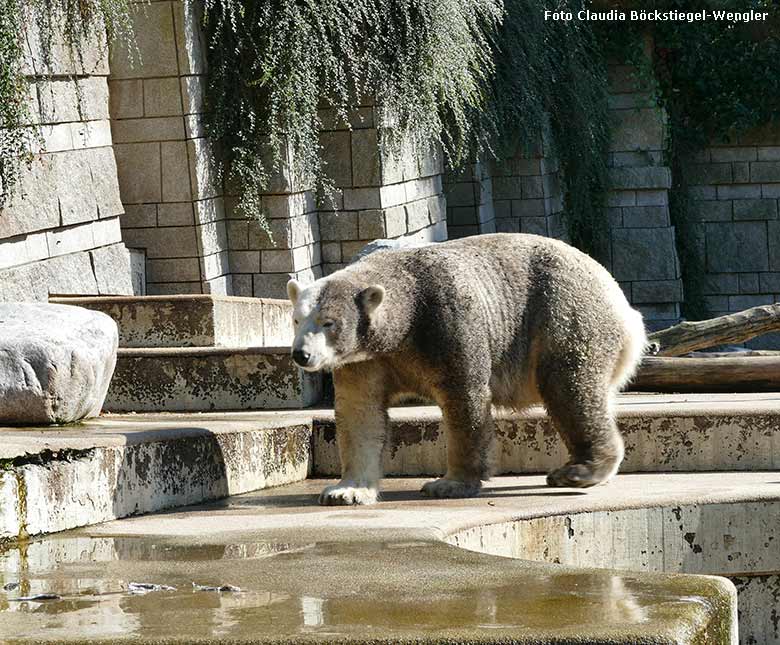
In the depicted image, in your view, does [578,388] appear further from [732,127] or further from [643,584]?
[732,127]

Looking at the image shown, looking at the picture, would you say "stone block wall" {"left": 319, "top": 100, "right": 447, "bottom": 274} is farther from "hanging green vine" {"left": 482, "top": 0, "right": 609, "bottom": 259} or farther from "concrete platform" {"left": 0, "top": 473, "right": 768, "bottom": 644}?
"concrete platform" {"left": 0, "top": 473, "right": 768, "bottom": 644}

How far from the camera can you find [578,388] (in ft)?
17.9

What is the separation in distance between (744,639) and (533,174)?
7.87 meters

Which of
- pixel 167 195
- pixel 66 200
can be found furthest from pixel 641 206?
pixel 66 200

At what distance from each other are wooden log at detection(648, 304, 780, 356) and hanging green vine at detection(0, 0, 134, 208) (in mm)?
3444

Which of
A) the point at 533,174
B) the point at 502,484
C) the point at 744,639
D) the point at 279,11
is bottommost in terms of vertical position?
the point at 744,639

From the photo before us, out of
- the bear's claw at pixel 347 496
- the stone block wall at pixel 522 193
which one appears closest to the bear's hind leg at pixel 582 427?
the bear's claw at pixel 347 496

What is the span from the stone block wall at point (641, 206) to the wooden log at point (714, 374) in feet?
21.9

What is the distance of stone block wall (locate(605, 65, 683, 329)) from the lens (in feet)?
45.1

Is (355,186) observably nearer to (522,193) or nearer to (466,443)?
(522,193)

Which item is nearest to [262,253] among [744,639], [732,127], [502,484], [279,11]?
[279,11]

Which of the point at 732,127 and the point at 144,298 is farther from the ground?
the point at 732,127

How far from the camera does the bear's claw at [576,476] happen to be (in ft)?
18.0

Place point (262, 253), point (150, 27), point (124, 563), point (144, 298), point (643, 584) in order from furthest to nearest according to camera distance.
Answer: point (262, 253)
point (150, 27)
point (144, 298)
point (124, 563)
point (643, 584)
